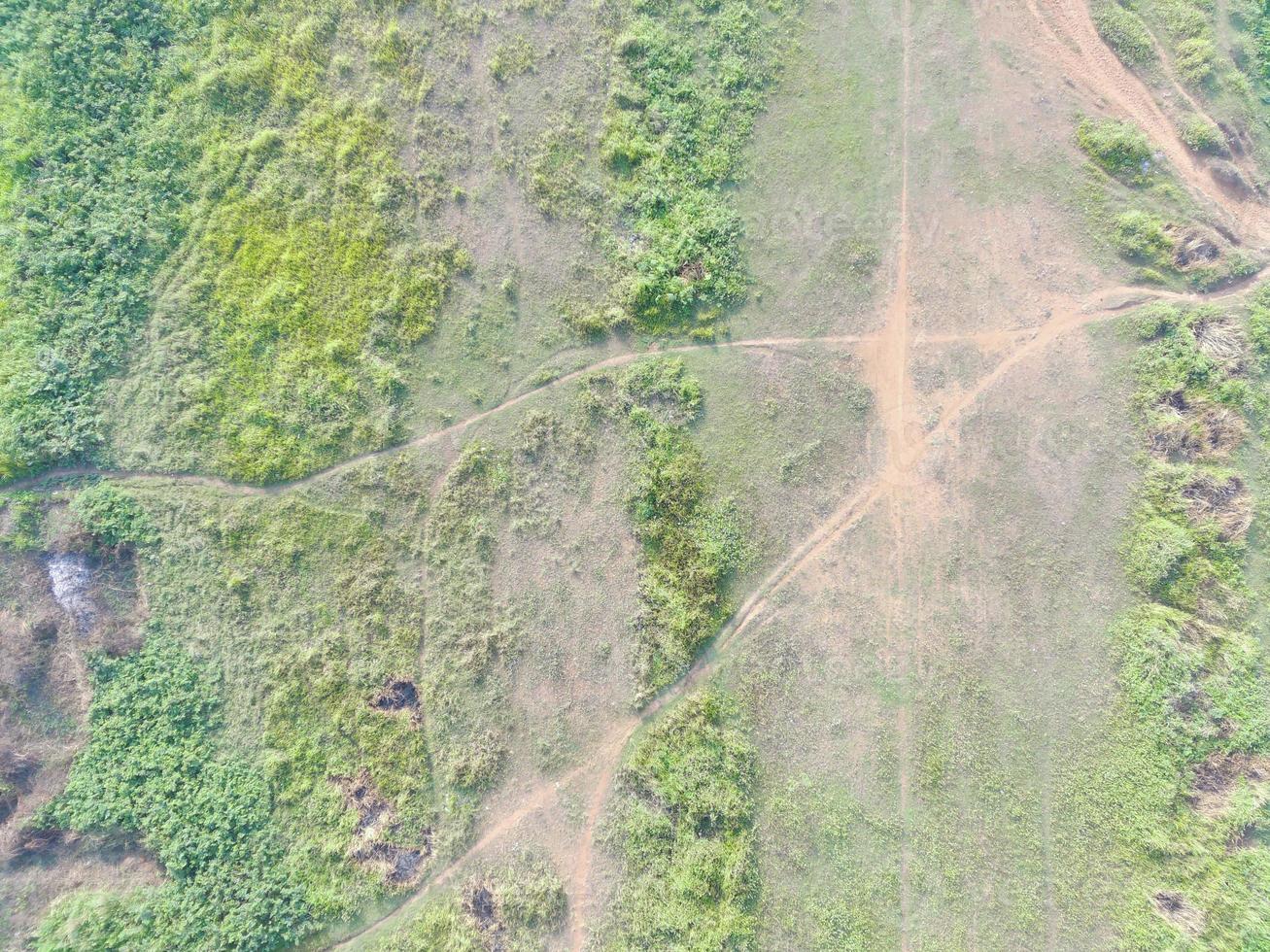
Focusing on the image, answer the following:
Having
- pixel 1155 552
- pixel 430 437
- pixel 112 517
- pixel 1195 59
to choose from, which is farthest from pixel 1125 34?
pixel 112 517

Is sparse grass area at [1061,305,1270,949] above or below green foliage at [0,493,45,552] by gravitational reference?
below

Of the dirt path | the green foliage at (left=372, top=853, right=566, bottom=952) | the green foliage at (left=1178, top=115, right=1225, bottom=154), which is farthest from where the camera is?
the dirt path

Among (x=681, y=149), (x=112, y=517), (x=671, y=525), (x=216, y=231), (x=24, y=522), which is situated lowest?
(x=671, y=525)

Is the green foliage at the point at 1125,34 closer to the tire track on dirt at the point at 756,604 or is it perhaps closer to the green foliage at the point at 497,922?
the tire track on dirt at the point at 756,604

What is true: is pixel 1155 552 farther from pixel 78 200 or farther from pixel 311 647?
pixel 78 200

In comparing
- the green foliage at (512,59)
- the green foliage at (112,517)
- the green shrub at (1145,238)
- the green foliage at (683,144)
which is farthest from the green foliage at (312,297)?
the green shrub at (1145,238)

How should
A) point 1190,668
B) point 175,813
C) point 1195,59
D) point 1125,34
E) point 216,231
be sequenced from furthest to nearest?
point 216,231
point 1125,34
point 1195,59
point 175,813
point 1190,668

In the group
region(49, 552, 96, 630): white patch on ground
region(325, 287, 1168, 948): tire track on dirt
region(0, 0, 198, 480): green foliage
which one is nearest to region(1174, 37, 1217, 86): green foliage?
region(325, 287, 1168, 948): tire track on dirt

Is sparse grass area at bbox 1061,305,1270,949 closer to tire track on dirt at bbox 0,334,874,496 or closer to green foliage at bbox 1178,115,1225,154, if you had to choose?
green foliage at bbox 1178,115,1225,154

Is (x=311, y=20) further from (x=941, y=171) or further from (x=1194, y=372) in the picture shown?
(x=1194, y=372)
